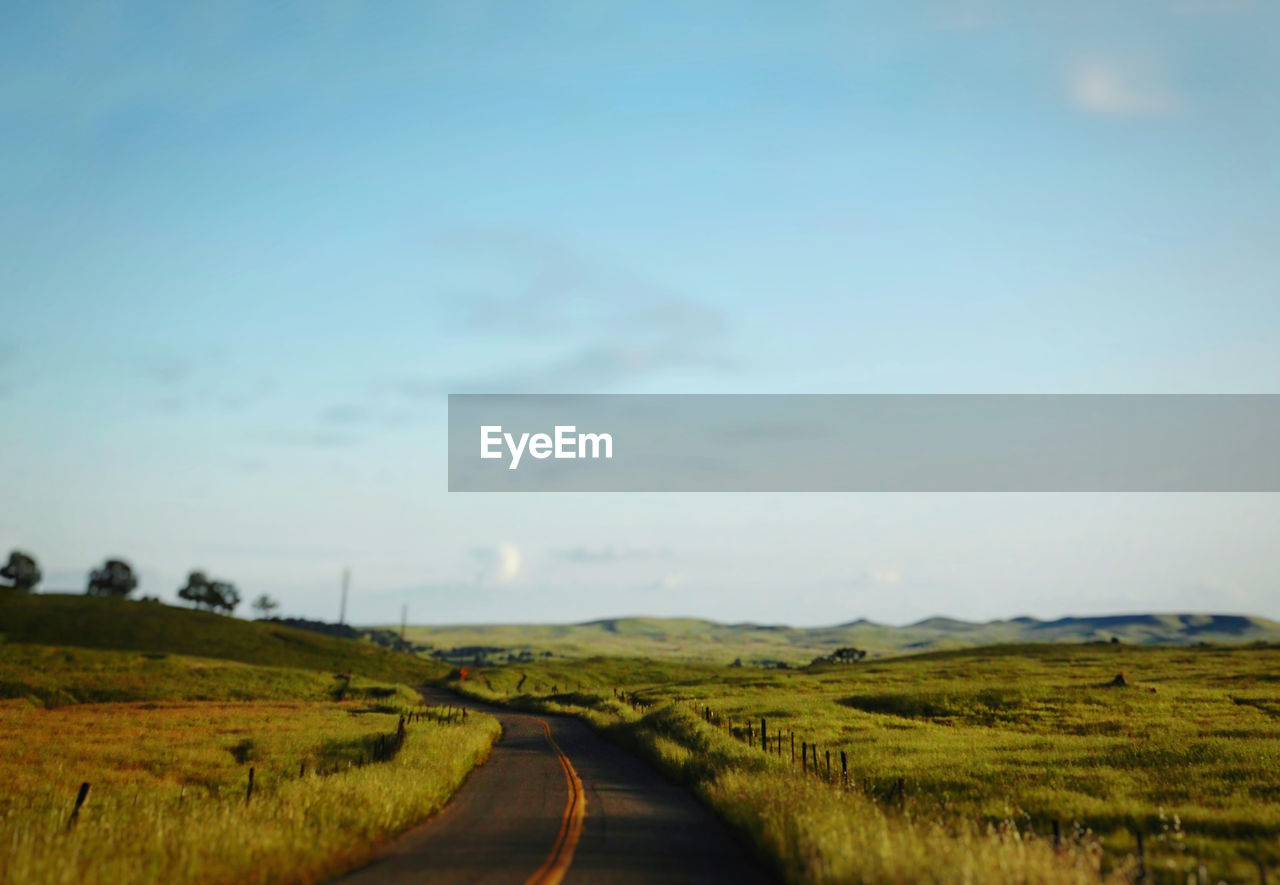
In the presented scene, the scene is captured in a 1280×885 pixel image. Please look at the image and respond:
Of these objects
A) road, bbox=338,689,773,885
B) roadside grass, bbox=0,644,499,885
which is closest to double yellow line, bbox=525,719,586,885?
road, bbox=338,689,773,885

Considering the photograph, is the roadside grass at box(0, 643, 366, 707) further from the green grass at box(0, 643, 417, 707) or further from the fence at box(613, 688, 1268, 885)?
the fence at box(613, 688, 1268, 885)

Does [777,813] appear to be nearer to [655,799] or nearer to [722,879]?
[722,879]

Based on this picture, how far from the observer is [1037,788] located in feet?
78.6

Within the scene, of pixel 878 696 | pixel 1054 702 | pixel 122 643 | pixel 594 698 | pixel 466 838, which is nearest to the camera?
pixel 466 838

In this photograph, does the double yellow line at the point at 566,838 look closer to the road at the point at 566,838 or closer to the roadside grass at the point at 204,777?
the road at the point at 566,838

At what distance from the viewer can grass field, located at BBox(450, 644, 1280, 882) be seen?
509 inches

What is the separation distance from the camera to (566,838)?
15938mm

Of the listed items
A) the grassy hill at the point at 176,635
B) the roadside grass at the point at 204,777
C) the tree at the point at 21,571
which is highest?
the tree at the point at 21,571

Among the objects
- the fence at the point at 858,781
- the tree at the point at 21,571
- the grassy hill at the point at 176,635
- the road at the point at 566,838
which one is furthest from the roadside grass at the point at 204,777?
the tree at the point at 21,571

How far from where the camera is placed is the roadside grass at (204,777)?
12524 mm

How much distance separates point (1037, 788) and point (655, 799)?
10.6 m

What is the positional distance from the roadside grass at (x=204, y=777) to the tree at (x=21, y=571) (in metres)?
128

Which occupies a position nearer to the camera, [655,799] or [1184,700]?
[655,799]

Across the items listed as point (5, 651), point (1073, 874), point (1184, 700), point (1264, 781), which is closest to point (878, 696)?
point (1184, 700)
